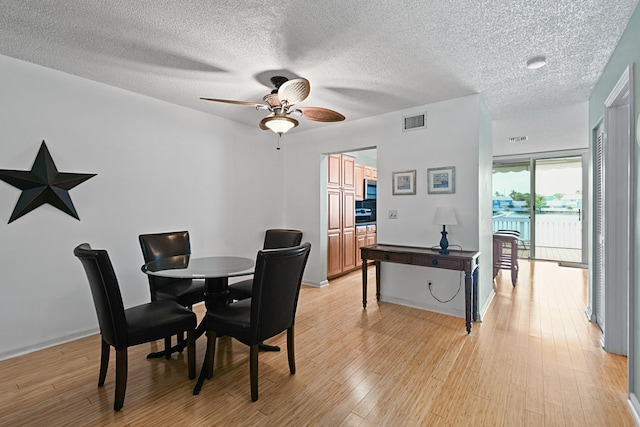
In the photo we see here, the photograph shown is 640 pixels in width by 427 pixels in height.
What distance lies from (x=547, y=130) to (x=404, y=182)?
3026 mm

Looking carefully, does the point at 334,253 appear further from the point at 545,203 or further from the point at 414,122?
the point at 545,203

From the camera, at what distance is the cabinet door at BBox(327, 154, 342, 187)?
193 inches

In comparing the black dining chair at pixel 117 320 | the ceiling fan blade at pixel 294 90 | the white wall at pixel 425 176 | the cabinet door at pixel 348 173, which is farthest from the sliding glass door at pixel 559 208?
the black dining chair at pixel 117 320

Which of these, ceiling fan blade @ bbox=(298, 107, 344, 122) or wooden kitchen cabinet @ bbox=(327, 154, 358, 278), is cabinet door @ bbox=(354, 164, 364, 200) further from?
ceiling fan blade @ bbox=(298, 107, 344, 122)

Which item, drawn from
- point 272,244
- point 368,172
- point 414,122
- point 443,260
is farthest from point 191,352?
point 368,172

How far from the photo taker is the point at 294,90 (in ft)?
7.82

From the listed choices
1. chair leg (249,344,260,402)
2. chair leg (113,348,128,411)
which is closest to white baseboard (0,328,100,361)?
chair leg (113,348,128,411)

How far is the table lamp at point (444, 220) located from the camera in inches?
126

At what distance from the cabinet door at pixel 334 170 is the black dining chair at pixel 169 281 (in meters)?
2.44

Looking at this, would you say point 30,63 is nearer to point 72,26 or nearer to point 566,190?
point 72,26

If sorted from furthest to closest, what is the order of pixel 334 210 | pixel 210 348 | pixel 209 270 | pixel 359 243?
pixel 359 243 < pixel 334 210 < pixel 209 270 < pixel 210 348

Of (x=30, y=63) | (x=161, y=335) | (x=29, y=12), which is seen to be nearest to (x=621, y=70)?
(x=161, y=335)

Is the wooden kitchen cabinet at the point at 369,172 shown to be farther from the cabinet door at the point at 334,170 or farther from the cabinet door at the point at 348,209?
the cabinet door at the point at 334,170

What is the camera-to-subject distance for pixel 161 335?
6.61 feet
